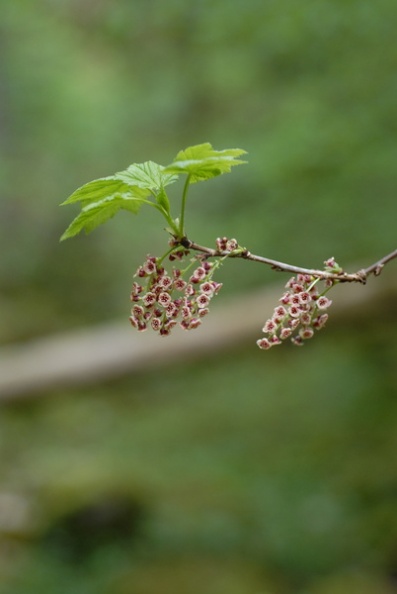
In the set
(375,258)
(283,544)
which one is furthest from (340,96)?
(283,544)

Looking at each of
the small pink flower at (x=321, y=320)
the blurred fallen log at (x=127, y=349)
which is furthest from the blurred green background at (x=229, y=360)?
the small pink flower at (x=321, y=320)

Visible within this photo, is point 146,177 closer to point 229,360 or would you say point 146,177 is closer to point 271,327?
point 271,327

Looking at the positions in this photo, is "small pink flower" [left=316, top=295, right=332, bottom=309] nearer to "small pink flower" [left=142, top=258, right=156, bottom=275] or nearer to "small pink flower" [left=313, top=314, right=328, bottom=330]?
"small pink flower" [left=313, top=314, right=328, bottom=330]

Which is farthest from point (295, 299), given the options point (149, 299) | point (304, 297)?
point (149, 299)

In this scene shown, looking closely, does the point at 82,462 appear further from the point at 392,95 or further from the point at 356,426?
the point at 392,95

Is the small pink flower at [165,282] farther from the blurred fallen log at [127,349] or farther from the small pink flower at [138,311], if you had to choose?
the blurred fallen log at [127,349]

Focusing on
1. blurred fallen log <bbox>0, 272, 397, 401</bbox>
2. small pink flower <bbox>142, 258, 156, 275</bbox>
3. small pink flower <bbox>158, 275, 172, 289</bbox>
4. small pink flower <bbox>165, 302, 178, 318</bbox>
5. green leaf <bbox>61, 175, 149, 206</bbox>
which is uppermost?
blurred fallen log <bbox>0, 272, 397, 401</bbox>

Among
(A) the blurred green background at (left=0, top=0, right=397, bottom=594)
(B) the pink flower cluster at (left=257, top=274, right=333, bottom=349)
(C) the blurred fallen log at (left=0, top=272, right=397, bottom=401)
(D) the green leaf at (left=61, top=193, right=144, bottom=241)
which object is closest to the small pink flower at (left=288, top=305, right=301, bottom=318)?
(B) the pink flower cluster at (left=257, top=274, right=333, bottom=349)
